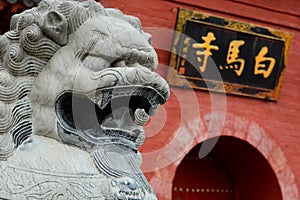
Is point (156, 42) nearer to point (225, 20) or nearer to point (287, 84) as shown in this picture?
point (225, 20)

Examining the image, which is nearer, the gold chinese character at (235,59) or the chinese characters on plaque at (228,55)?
the chinese characters on plaque at (228,55)

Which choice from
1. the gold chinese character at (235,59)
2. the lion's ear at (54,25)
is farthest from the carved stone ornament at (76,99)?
the gold chinese character at (235,59)

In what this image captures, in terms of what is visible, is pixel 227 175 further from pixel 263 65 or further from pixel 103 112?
pixel 103 112

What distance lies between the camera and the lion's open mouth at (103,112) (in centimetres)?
120

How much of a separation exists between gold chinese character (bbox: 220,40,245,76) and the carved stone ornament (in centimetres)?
305

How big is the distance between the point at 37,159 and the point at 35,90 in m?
0.15

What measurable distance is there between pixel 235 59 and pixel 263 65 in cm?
26

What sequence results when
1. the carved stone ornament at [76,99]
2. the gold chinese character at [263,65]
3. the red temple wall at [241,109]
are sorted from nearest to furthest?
the carved stone ornament at [76,99], the red temple wall at [241,109], the gold chinese character at [263,65]

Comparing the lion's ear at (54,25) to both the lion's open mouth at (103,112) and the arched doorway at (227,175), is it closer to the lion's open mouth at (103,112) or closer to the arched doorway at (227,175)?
the lion's open mouth at (103,112)

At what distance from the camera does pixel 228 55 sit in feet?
14.0

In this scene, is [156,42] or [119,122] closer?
[119,122]

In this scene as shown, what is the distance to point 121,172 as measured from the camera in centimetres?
119

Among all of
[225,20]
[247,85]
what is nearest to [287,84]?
[247,85]

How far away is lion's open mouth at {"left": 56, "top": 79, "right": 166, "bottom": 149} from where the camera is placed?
3.92ft
